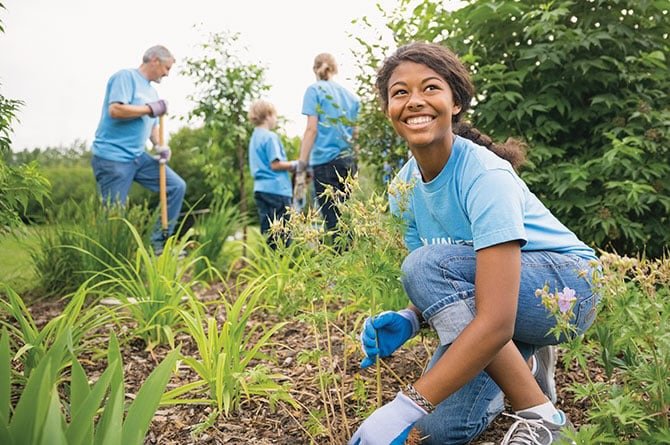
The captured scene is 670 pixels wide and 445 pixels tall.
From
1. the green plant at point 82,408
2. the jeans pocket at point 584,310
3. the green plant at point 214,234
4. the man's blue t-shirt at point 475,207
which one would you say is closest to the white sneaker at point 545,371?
the jeans pocket at point 584,310

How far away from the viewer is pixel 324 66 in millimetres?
5512

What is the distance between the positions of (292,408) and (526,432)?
0.91 metres

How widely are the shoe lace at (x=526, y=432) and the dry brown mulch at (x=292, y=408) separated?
34 centimetres

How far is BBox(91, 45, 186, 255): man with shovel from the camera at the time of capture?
5531 millimetres

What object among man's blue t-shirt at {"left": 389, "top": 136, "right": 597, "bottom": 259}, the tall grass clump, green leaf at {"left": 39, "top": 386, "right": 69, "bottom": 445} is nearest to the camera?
green leaf at {"left": 39, "top": 386, "right": 69, "bottom": 445}

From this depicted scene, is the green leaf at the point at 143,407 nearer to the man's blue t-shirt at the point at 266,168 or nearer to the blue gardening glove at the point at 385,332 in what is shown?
the blue gardening glove at the point at 385,332

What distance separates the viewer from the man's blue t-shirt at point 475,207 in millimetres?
1828

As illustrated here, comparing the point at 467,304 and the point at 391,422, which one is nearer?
the point at 391,422

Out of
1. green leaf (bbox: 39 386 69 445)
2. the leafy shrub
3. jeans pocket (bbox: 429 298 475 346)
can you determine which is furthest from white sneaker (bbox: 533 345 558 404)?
green leaf (bbox: 39 386 69 445)

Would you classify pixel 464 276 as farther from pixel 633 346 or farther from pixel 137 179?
pixel 137 179

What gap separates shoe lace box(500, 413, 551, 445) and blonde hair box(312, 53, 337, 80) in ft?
13.4


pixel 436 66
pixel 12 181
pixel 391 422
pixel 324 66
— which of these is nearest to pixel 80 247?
pixel 12 181

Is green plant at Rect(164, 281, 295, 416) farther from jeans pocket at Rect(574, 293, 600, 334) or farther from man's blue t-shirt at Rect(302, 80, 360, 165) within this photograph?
man's blue t-shirt at Rect(302, 80, 360, 165)

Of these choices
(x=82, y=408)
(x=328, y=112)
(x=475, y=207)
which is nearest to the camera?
(x=82, y=408)
